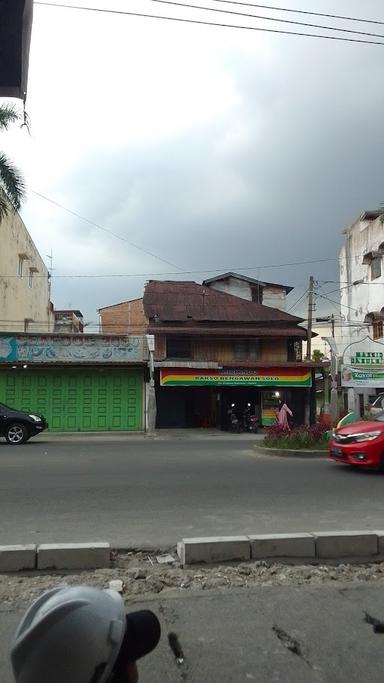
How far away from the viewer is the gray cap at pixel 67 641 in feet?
4.17


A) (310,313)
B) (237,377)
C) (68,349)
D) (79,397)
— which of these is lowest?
(79,397)

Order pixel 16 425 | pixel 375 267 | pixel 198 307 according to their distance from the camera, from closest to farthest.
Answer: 1. pixel 16 425
2. pixel 198 307
3. pixel 375 267

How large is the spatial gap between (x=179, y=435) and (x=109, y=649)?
82.3 feet

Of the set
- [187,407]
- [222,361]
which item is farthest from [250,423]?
[187,407]

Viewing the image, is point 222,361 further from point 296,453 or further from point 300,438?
point 296,453

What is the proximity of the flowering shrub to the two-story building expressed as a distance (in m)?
13.6

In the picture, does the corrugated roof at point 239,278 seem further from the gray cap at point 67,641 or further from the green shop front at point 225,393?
the gray cap at point 67,641

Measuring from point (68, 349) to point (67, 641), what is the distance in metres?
26.2

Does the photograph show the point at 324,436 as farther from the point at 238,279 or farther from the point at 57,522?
the point at 238,279

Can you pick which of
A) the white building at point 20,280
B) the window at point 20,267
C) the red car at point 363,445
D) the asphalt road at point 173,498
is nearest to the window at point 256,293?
the white building at point 20,280

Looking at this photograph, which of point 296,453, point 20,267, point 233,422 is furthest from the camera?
point 20,267

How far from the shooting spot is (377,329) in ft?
119

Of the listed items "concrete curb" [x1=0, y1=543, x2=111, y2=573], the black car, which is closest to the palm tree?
the black car

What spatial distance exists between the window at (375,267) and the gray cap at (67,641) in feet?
122
